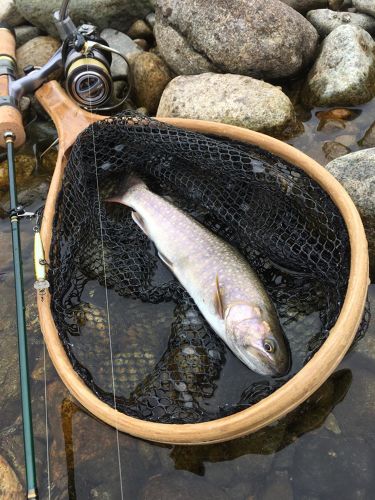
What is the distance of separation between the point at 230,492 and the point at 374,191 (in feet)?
7.08

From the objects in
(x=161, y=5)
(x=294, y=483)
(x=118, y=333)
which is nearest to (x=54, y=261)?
(x=118, y=333)

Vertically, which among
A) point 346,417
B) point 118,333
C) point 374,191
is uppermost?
point 374,191

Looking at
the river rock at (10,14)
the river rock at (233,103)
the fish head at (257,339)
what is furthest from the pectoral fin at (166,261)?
the river rock at (10,14)

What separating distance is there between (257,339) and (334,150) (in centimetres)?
236

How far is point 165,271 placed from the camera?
3408mm

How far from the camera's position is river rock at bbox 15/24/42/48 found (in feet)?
18.0

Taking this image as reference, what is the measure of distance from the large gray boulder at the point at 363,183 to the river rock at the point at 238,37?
60.6 inches

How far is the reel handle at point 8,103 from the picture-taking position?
3550 mm

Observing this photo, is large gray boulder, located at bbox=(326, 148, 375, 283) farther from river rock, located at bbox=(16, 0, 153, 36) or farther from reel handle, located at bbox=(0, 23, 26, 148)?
river rock, located at bbox=(16, 0, 153, 36)

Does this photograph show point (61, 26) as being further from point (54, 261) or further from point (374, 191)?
point (374, 191)

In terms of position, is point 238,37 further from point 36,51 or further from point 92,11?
point 36,51

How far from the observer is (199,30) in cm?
457

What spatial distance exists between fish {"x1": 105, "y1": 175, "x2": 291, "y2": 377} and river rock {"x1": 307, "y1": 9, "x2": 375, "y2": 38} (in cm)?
295

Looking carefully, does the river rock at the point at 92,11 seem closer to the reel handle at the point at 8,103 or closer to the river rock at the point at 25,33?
the river rock at the point at 25,33
